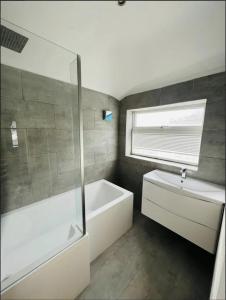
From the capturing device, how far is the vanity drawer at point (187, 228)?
43.4 inches

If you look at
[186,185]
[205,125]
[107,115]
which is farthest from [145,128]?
[186,185]

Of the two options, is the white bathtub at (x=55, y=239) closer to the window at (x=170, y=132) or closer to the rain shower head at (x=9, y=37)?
the window at (x=170, y=132)

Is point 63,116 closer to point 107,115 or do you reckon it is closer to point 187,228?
point 107,115

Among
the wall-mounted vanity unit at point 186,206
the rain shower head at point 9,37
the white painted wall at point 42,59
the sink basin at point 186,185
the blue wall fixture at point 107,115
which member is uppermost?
the white painted wall at point 42,59

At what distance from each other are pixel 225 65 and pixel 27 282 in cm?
147

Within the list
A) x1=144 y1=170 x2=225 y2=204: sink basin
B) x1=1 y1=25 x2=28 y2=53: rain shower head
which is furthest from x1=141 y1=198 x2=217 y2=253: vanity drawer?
x1=1 y1=25 x2=28 y2=53: rain shower head

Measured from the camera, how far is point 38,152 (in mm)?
1400

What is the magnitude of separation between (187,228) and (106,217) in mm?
803

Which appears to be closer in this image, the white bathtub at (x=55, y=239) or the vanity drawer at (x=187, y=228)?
the white bathtub at (x=55, y=239)

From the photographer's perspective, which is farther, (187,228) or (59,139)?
(59,139)

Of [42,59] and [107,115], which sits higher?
[42,59]

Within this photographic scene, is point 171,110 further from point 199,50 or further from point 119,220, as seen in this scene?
point 119,220

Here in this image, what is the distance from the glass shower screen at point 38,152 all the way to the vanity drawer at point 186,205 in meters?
0.82

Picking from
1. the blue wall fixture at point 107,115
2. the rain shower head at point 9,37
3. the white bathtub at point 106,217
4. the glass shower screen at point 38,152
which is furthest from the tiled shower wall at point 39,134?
the white bathtub at point 106,217
